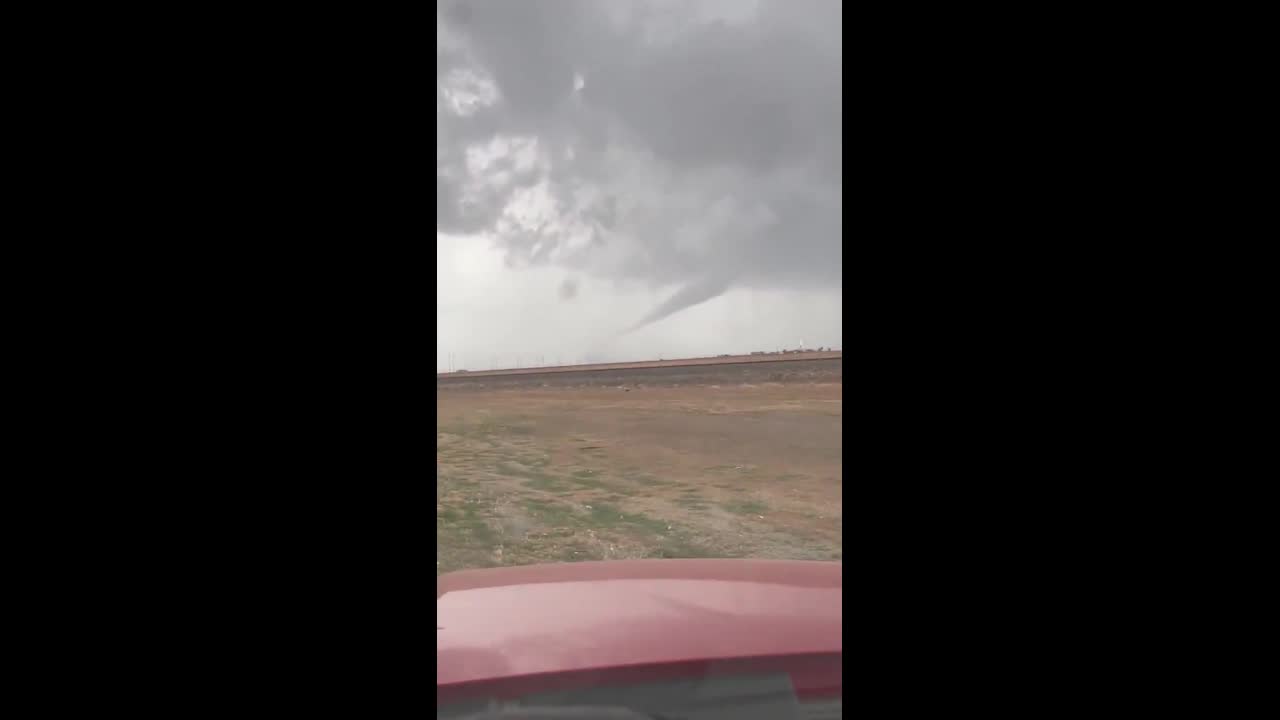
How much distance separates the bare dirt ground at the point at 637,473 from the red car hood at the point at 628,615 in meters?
9.16

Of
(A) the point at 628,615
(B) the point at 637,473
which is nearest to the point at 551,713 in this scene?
(A) the point at 628,615

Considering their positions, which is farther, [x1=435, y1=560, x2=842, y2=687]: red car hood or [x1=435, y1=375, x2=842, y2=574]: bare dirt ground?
[x1=435, y1=375, x2=842, y2=574]: bare dirt ground

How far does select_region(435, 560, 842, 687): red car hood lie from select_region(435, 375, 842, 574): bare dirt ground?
9160 mm

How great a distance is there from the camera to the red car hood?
2.43m

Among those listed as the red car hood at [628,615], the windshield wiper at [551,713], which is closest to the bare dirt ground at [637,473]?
the red car hood at [628,615]

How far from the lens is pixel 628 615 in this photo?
8.79 feet

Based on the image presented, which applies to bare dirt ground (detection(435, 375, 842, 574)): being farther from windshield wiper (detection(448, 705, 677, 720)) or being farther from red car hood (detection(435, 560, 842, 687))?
windshield wiper (detection(448, 705, 677, 720))

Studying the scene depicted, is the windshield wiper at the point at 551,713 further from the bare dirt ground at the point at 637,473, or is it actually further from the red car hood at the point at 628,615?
the bare dirt ground at the point at 637,473

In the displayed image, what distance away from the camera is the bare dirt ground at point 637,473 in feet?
42.1

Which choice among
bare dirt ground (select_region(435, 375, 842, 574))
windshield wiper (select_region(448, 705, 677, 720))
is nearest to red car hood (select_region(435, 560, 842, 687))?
windshield wiper (select_region(448, 705, 677, 720))

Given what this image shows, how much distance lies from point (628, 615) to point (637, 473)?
12.3m
